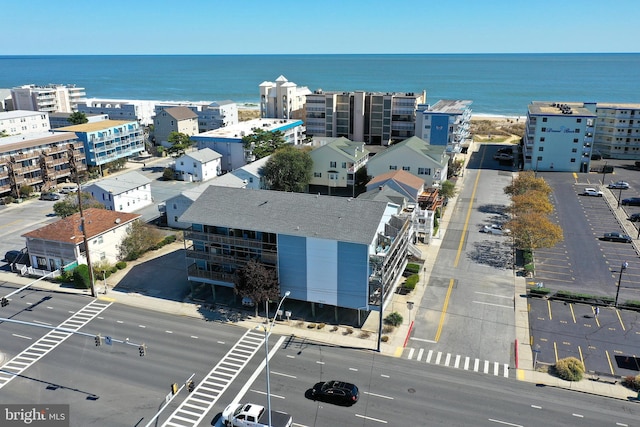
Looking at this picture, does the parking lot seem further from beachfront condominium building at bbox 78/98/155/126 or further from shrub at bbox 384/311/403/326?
beachfront condominium building at bbox 78/98/155/126

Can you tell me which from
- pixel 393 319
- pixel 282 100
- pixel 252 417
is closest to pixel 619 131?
pixel 282 100

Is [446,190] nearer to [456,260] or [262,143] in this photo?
[456,260]

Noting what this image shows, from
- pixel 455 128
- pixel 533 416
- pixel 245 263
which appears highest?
pixel 455 128

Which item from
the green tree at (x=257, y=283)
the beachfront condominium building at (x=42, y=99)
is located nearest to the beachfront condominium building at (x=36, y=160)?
the green tree at (x=257, y=283)

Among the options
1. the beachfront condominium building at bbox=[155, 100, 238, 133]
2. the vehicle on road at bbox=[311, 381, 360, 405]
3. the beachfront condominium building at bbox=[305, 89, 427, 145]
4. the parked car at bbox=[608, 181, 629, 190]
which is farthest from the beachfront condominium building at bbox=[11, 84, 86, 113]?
the parked car at bbox=[608, 181, 629, 190]

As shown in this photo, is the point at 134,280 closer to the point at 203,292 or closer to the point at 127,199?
the point at 203,292

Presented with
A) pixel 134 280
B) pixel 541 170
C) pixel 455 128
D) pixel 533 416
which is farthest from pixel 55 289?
pixel 541 170
